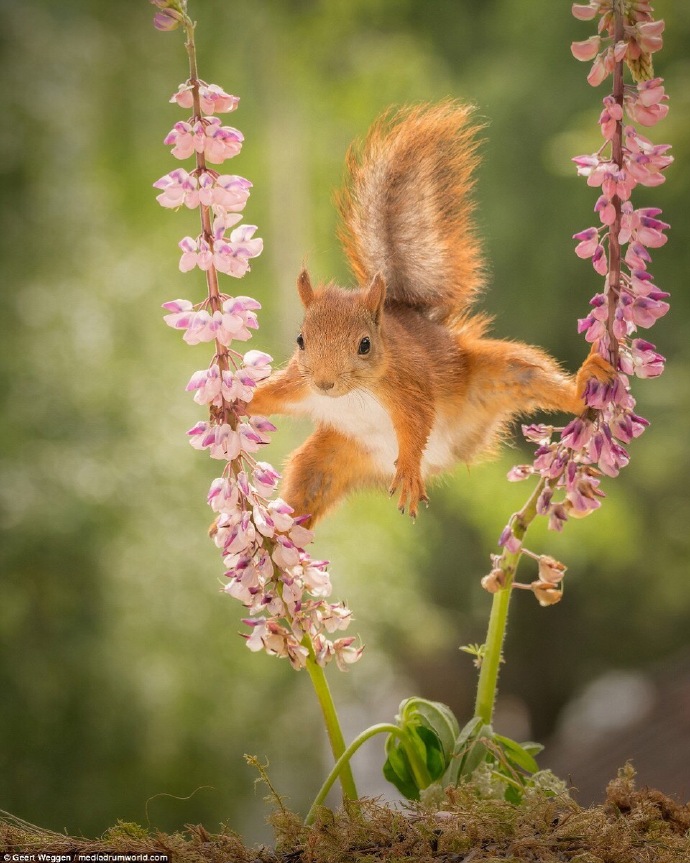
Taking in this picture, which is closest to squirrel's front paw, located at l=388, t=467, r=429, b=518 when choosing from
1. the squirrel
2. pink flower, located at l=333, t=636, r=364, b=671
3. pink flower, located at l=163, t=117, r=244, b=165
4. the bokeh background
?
the squirrel

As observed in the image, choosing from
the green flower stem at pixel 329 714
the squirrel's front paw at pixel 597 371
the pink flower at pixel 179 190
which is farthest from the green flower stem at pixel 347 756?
the pink flower at pixel 179 190

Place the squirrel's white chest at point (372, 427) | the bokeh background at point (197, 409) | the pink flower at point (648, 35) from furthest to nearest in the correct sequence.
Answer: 1. the bokeh background at point (197, 409)
2. the squirrel's white chest at point (372, 427)
3. the pink flower at point (648, 35)

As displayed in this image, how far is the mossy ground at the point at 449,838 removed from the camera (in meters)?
0.60

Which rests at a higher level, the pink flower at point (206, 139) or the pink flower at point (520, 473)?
the pink flower at point (206, 139)

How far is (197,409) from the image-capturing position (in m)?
2.30

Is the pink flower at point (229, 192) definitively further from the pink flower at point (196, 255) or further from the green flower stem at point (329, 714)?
the green flower stem at point (329, 714)

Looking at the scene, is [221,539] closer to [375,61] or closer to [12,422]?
[12,422]

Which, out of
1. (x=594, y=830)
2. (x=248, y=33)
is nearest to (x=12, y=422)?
(x=248, y=33)

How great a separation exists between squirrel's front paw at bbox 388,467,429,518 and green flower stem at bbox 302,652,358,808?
0.38 ft

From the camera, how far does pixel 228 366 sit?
2.07 feet

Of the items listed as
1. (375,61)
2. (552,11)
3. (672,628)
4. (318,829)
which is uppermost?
(552,11)

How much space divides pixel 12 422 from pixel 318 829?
5.65 feet

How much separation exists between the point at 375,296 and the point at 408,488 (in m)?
0.12

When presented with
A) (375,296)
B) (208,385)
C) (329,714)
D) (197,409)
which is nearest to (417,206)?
(375,296)
